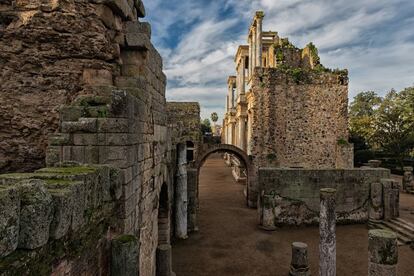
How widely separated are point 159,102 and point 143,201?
244 cm

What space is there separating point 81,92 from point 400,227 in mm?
13546

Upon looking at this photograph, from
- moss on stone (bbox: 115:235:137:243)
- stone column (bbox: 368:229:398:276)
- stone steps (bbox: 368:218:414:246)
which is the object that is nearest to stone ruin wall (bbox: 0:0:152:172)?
moss on stone (bbox: 115:235:137:243)

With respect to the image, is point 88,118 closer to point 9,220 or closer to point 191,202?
point 9,220

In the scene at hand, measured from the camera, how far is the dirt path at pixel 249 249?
920 centimetres

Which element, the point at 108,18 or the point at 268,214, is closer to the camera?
the point at 108,18

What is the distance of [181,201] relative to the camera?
471 inches

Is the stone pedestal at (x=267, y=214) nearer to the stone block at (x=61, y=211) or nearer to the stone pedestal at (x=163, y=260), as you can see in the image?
the stone pedestal at (x=163, y=260)

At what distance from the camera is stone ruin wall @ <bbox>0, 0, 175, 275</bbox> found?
13.8 feet

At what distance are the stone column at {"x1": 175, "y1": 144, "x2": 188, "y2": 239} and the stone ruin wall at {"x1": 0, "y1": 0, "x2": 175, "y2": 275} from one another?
240 inches

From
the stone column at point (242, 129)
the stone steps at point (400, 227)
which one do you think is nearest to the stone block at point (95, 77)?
the stone steps at point (400, 227)

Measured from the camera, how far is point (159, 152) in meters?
7.17

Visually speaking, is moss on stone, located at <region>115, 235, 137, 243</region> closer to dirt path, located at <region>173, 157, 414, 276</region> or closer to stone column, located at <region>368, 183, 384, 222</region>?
dirt path, located at <region>173, 157, 414, 276</region>

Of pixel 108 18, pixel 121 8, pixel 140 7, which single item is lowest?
pixel 108 18

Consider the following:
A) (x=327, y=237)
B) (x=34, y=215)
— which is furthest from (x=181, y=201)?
(x=34, y=215)
